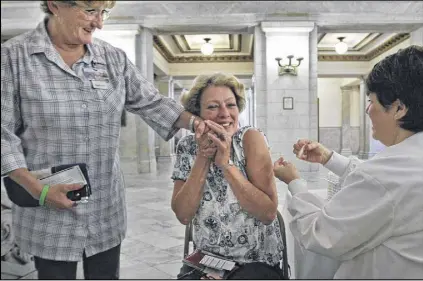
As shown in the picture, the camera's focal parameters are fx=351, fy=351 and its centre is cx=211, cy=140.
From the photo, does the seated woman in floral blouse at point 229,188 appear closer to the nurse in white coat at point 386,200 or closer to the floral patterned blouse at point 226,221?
the floral patterned blouse at point 226,221

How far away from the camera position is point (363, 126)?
4.08ft

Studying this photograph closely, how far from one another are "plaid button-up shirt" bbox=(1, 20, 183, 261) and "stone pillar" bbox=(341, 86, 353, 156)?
0.71 metres

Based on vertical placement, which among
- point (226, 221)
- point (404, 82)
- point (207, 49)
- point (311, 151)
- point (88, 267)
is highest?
point (207, 49)

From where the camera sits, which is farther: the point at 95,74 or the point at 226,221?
the point at 226,221

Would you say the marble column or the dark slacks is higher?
the marble column

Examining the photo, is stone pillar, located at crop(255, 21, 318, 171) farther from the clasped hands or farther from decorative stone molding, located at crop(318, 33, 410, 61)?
the clasped hands

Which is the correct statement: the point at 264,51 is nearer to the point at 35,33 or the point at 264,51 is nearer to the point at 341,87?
the point at 341,87

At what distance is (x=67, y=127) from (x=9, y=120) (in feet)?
0.45

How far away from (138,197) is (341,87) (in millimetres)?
1023

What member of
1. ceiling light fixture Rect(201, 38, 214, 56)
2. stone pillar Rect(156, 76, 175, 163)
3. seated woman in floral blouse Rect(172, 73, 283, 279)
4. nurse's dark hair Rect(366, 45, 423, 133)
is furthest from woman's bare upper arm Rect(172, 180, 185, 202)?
ceiling light fixture Rect(201, 38, 214, 56)

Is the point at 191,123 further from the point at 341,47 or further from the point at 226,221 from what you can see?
the point at 341,47

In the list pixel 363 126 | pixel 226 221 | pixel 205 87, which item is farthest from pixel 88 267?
pixel 363 126

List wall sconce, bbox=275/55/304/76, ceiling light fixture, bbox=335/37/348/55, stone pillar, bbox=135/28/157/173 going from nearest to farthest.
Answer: stone pillar, bbox=135/28/157/173
ceiling light fixture, bbox=335/37/348/55
wall sconce, bbox=275/55/304/76

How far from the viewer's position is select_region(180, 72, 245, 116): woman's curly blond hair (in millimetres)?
1263
